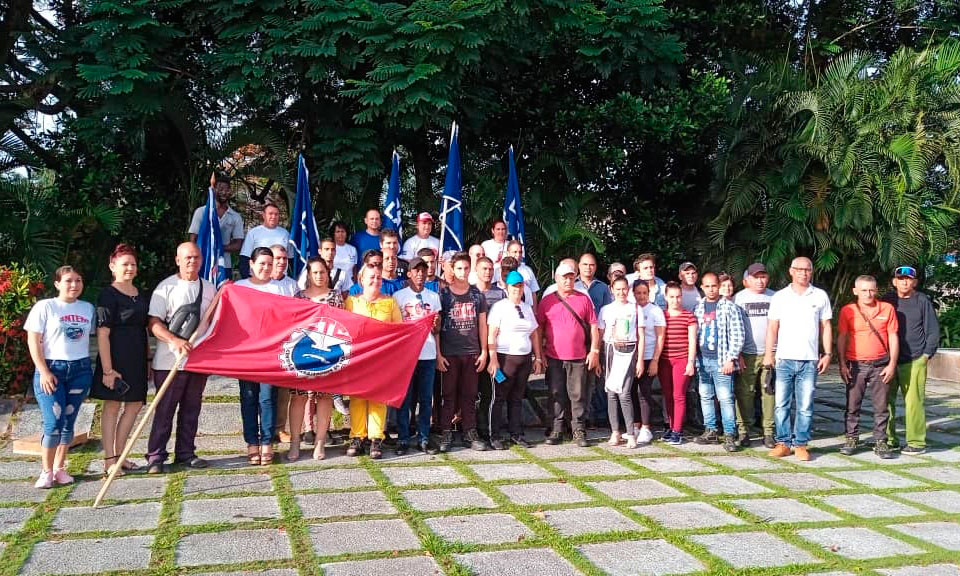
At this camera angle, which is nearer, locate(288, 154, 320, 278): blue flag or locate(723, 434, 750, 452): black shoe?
locate(723, 434, 750, 452): black shoe

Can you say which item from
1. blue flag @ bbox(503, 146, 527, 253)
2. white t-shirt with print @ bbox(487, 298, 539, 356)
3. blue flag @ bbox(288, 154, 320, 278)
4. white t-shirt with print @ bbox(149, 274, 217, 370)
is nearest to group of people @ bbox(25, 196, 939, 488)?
white t-shirt with print @ bbox(487, 298, 539, 356)

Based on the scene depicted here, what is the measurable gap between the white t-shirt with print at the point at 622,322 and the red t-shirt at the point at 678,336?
0.35m

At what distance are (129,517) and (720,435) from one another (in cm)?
525

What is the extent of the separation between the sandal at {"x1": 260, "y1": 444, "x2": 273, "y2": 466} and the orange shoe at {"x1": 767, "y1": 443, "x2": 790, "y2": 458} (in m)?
4.23

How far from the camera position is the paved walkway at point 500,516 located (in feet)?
13.1

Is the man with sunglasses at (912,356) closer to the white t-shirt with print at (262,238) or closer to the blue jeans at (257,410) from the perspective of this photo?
the blue jeans at (257,410)

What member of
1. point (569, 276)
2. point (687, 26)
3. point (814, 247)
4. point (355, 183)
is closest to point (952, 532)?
point (569, 276)

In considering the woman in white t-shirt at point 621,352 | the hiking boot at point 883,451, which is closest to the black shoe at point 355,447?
the woman in white t-shirt at point 621,352

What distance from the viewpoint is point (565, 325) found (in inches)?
273

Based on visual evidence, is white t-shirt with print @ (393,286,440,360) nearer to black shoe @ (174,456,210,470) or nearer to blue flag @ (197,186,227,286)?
black shoe @ (174,456,210,470)

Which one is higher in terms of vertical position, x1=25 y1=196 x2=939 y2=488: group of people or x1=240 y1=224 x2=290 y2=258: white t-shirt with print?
x1=240 y1=224 x2=290 y2=258: white t-shirt with print

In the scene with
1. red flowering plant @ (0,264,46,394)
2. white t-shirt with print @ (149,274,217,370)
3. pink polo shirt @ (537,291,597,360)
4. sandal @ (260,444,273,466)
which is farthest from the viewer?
red flowering plant @ (0,264,46,394)

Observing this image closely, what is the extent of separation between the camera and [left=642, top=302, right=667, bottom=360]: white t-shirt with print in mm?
7004

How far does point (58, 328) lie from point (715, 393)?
5.51 meters
